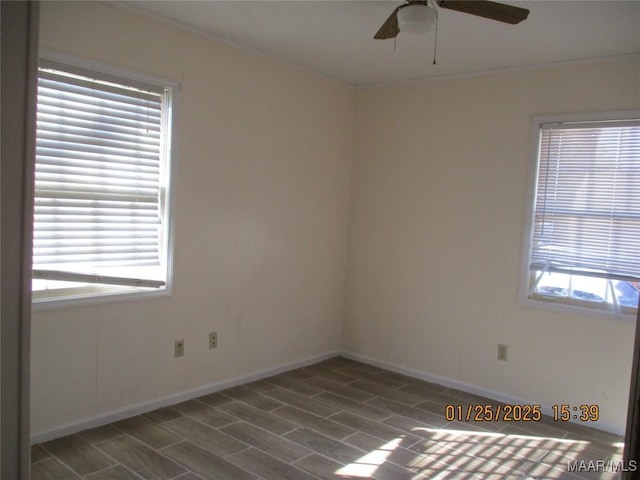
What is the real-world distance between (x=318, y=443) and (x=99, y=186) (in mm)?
1993

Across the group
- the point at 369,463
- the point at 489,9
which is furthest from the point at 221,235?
the point at 489,9

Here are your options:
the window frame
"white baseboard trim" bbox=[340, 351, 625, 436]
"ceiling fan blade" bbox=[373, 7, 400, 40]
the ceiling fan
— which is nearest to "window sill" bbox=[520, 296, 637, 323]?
"white baseboard trim" bbox=[340, 351, 625, 436]

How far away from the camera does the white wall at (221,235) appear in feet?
9.66

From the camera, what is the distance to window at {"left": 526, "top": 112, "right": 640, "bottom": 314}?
3.38 metres

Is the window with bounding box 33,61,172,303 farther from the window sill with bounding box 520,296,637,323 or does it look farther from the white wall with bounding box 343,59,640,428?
the window sill with bounding box 520,296,637,323

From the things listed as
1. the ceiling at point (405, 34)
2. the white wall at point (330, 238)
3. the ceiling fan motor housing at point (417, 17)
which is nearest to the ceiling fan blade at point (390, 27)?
the ceiling fan motor housing at point (417, 17)

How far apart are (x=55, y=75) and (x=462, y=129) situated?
289cm

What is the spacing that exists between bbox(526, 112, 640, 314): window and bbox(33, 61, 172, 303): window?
2.64m

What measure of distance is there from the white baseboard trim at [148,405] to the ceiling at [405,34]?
2.45 m

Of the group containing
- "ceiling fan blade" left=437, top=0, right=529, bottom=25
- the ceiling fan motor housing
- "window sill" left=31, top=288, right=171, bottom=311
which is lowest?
"window sill" left=31, top=288, right=171, bottom=311

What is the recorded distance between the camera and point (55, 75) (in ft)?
9.10

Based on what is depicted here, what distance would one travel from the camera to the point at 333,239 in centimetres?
472

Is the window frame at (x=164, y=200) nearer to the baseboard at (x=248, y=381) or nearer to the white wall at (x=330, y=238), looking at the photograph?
the white wall at (x=330, y=238)

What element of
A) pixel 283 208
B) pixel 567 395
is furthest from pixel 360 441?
pixel 283 208
